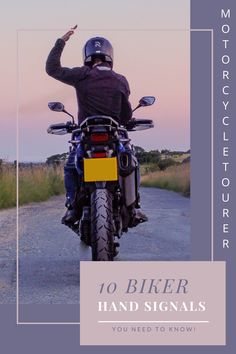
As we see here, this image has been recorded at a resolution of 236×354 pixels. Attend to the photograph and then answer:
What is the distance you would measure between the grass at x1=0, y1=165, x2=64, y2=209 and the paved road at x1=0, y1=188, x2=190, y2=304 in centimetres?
8

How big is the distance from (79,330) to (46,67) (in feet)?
4.45

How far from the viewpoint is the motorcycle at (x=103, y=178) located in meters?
7.52

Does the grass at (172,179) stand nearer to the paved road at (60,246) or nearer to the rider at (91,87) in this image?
the paved road at (60,246)

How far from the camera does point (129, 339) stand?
697 centimetres

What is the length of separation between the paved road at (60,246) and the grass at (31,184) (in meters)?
0.08

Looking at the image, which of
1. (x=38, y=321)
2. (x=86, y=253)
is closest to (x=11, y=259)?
(x=86, y=253)

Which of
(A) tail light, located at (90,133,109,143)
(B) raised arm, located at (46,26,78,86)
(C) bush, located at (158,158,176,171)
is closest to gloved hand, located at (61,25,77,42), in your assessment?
(B) raised arm, located at (46,26,78,86)

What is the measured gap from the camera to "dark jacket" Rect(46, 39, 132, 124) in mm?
7754

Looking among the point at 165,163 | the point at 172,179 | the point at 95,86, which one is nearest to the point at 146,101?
the point at 95,86

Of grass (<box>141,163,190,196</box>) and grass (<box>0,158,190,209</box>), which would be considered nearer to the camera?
grass (<box>141,163,190,196</box>)

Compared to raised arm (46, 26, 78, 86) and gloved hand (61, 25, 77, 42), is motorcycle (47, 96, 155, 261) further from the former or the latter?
gloved hand (61, 25, 77, 42)

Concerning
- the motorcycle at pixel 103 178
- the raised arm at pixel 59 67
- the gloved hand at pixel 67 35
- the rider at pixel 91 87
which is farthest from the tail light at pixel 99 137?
the gloved hand at pixel 67 35

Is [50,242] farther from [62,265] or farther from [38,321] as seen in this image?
[38,321]

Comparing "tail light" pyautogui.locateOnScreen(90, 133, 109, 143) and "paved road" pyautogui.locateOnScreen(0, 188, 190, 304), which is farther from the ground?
"tail light" pyautogui.locateOnScreen(90, 133, 109, 143)
